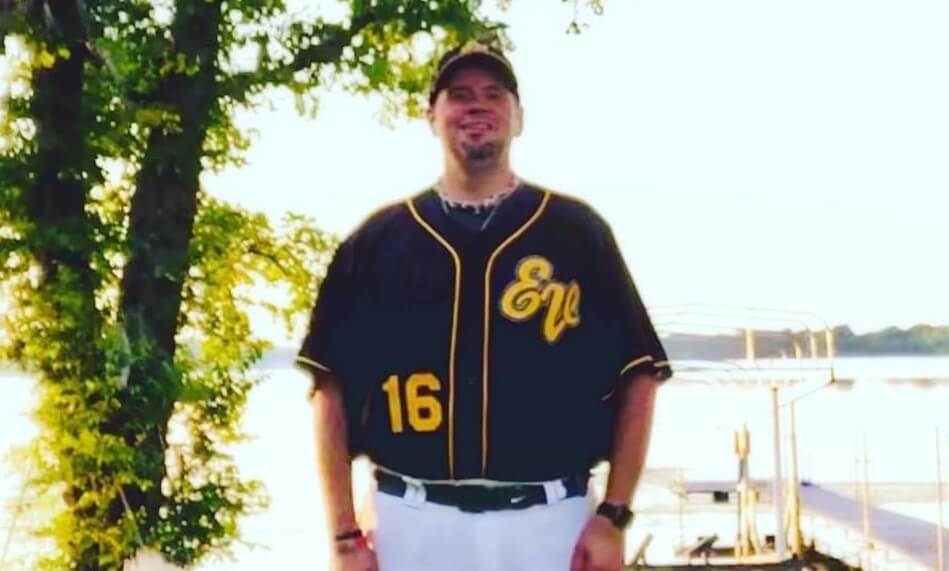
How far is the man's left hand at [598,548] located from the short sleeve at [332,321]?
352 mm

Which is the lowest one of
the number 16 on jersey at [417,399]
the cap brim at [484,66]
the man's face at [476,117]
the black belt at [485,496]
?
the black belt at [485,496]

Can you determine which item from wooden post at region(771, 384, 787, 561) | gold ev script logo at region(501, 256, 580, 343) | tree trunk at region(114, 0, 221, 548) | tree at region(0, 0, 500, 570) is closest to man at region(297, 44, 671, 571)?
gold ev script logo at region(501, 256, 580, 343)

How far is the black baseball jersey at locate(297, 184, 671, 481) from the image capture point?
1.78m

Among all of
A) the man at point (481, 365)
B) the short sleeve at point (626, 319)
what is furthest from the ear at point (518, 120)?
the short sleeve at point (626, 319)

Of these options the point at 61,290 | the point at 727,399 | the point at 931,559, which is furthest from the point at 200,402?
the point at 931,559

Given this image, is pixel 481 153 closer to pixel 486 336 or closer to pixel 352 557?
pixel 486 336

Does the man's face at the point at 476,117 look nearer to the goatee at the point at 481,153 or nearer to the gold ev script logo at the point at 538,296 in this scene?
the goatee at the point at 481,153

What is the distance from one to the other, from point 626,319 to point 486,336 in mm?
166

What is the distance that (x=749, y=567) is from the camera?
269 inches

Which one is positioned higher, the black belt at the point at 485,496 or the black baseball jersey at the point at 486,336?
the black baseball jersey at the point at 486,336

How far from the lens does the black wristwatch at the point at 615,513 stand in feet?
6.03

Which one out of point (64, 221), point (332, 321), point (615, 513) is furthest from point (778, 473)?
point (332, 321)

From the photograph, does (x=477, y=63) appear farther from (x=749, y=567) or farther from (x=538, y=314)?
(x=749, y=567)

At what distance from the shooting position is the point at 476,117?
1795mm
